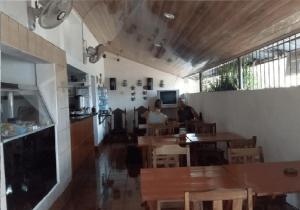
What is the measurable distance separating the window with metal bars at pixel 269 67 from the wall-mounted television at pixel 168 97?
523cm

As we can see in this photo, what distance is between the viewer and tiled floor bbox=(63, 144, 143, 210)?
4473mm

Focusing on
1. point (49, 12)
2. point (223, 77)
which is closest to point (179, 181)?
point (49, 12)

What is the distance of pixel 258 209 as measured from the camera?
3.22 m

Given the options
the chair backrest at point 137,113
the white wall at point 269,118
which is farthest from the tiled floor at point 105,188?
the chair backrest at point 137,113

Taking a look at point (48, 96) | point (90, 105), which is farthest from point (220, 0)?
point (90, 105)

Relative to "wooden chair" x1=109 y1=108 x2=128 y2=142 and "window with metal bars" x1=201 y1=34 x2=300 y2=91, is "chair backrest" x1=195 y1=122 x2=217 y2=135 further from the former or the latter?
"wooden chair" x1=109 y1=108 x2=128 y2=142

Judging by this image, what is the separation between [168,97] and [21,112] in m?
9.15

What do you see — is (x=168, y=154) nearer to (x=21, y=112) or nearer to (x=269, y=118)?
(x=21, y=112)

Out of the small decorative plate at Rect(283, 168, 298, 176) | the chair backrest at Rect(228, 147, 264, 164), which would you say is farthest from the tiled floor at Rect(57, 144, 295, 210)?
the small decorative plate at Rect(283, 168, 298, 176)

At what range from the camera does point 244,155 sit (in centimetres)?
339

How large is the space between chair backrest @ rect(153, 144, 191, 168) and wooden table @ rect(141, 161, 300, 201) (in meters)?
0.48

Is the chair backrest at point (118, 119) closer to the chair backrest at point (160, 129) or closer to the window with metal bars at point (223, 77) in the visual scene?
the window with metal bars at point (223, 77)

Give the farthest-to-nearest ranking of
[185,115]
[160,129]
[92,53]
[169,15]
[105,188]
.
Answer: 1. [185,115]
2. [92,53]
3. [160,129]
4. [105,188]
5. [169,15]

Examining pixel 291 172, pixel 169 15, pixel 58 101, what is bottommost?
pixel 291 172
